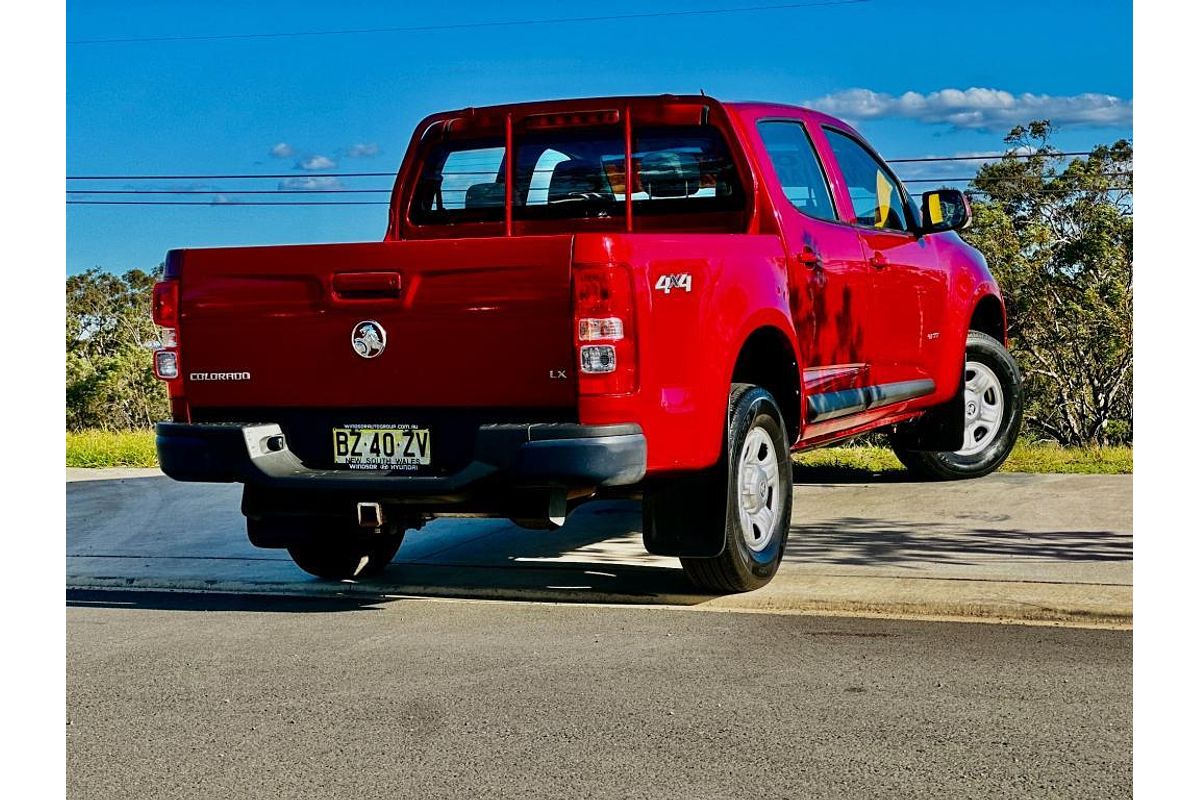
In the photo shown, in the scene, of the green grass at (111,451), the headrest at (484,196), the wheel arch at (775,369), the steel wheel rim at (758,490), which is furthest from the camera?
the green grass at (111,451)

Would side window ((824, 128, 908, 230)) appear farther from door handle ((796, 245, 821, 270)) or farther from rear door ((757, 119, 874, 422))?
door handle ((796, 245, 821, 270))

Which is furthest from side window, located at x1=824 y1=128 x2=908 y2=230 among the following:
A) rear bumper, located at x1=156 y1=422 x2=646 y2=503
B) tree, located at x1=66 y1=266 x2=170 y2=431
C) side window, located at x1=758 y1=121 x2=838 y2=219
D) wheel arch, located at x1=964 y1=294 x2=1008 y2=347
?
tree, located at x1=66 y1=266 x2=170 y2=431

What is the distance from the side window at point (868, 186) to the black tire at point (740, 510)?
1.94m

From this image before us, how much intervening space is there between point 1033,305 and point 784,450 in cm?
2477

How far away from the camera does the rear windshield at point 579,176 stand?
26.2 ft

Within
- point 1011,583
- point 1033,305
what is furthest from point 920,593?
point 1033,305

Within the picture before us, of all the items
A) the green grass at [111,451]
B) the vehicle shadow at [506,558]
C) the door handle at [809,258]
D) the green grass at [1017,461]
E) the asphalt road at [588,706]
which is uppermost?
the door handle at [809,258]

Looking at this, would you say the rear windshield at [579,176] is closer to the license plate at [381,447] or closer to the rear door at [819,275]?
the rear door at [819,275]

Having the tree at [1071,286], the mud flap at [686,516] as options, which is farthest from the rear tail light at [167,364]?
the tree at [1071,286]

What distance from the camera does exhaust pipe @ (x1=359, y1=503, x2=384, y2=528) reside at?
692 cm

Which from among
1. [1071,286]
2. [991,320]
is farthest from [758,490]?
[1071,286]

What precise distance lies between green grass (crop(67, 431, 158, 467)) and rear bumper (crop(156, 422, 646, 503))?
31.3ft

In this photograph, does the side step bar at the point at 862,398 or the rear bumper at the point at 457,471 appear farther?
the side step bar at the point at 862,398

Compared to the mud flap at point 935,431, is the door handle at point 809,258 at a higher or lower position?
higher
